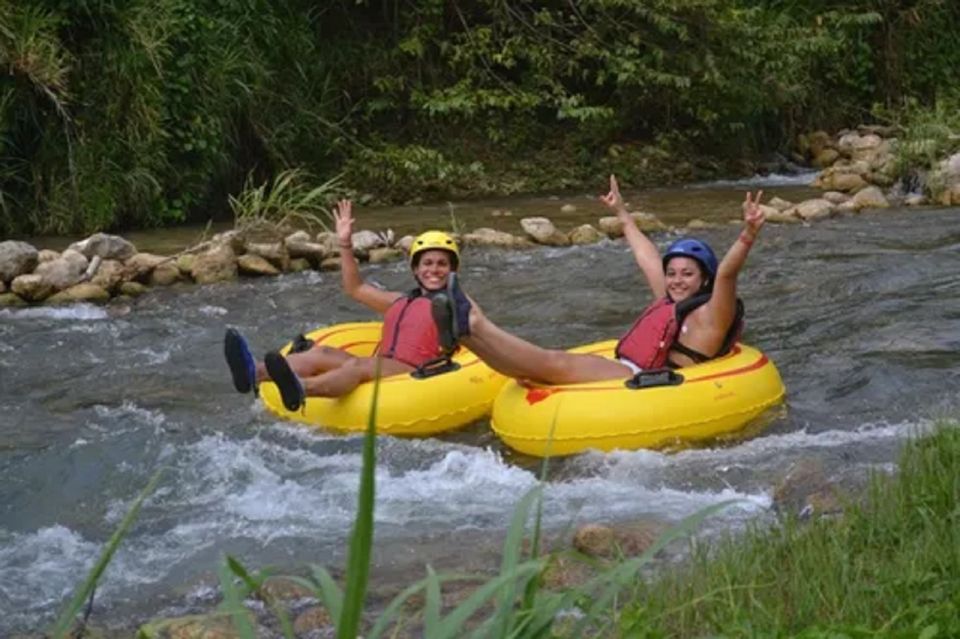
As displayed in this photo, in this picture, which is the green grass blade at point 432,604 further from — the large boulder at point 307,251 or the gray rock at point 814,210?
the gray rock at point 814,210

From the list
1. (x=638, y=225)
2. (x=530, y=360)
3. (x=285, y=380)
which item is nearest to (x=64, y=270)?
(x=285, y=380)

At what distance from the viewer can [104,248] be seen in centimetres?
923

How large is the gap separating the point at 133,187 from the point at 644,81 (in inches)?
209

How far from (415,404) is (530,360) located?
593 millimetres

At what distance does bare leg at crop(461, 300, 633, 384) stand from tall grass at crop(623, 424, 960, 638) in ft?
6.09

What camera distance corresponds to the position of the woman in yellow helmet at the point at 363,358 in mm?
5727

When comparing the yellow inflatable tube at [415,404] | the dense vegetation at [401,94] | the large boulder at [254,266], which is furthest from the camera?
the dense vegetation at [401,94]

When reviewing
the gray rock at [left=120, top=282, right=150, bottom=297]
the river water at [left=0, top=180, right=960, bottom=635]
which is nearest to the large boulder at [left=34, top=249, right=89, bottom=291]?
the gray rock at [left=120, top=282, right=150, bottom=297]

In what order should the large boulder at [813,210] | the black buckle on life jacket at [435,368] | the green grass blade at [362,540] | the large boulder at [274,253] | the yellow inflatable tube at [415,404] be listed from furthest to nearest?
the large boulder at [813,210], the large boulder at [274,253], the black buckle on life jacket at [435,368], the yellow inflatable tube at [415,404], the green grass blade at [362,540]

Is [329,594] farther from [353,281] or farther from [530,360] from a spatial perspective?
[353,281]

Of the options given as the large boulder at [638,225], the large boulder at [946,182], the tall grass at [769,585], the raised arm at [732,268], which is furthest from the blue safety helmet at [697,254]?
the large boulder at [946,182]

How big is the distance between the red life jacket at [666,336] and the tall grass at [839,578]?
2.31m

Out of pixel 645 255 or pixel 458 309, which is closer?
pixel 458 309

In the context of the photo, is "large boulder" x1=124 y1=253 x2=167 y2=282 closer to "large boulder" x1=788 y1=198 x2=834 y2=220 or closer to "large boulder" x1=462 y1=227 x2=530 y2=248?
"large boulder" x1=462 y1=227 x2=530 y2=248
